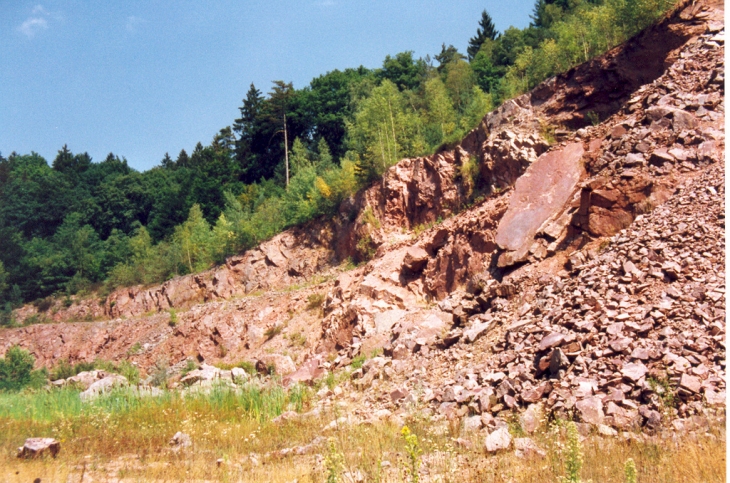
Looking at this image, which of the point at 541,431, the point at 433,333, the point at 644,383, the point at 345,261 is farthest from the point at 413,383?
the point at 345,261

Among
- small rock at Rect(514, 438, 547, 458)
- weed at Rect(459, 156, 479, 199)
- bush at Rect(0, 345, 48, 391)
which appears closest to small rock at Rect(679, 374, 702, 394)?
small rock at Rect(514, 438, 547, 458)

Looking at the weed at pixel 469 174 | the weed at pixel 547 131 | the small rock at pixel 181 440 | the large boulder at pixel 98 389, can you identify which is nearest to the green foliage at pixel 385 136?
the weed at pixel 469 174

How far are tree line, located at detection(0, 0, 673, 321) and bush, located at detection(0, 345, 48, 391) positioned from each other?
951cm

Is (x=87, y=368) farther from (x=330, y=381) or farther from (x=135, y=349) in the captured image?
(x=330, y=381)

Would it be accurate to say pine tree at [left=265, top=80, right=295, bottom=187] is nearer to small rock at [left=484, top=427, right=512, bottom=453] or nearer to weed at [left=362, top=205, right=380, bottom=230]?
weed at [left=362, top=205, right=380, bottom=230]

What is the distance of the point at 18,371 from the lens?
27.1 meters

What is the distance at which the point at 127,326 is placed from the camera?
3056 cm

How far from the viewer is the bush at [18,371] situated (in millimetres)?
25000

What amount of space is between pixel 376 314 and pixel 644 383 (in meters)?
10.3

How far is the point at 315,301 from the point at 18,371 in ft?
50.0

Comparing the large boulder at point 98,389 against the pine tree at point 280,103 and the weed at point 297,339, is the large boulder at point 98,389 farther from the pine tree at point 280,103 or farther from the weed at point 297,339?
the pine tree at point 280,103

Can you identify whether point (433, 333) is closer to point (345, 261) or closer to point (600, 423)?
point (600, 423)

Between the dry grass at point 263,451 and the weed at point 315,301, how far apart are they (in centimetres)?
1057

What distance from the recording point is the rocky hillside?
7.89 m
